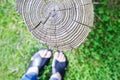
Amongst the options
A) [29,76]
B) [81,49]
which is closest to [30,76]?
[29,76]

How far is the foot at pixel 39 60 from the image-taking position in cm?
289

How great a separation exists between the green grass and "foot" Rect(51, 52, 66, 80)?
5 centimetres

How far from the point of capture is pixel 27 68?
9.64ft

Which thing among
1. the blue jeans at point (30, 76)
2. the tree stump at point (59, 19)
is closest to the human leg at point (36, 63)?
the blue jeans at point (30, 76)

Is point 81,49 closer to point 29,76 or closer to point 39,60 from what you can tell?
point 39,60

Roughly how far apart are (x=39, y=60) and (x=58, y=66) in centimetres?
→ 20

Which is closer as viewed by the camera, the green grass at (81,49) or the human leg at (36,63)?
the green grass at (81,49)

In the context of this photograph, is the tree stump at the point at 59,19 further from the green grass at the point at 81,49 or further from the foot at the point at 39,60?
the foot at the point at 39,60

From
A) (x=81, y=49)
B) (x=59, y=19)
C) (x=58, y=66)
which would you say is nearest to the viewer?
(x=59, y=19)

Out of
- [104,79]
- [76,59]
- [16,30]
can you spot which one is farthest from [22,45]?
[104,79]

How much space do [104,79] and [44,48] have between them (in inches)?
25.0

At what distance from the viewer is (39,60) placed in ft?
9.64

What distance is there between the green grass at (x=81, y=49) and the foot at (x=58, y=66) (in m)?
0.05

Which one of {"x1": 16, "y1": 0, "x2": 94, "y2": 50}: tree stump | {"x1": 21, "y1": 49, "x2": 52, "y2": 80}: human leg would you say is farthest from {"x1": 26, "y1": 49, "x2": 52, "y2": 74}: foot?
{"x1": 16, "y1": 0, "x2": 94, "y2": 50}: tree stump
